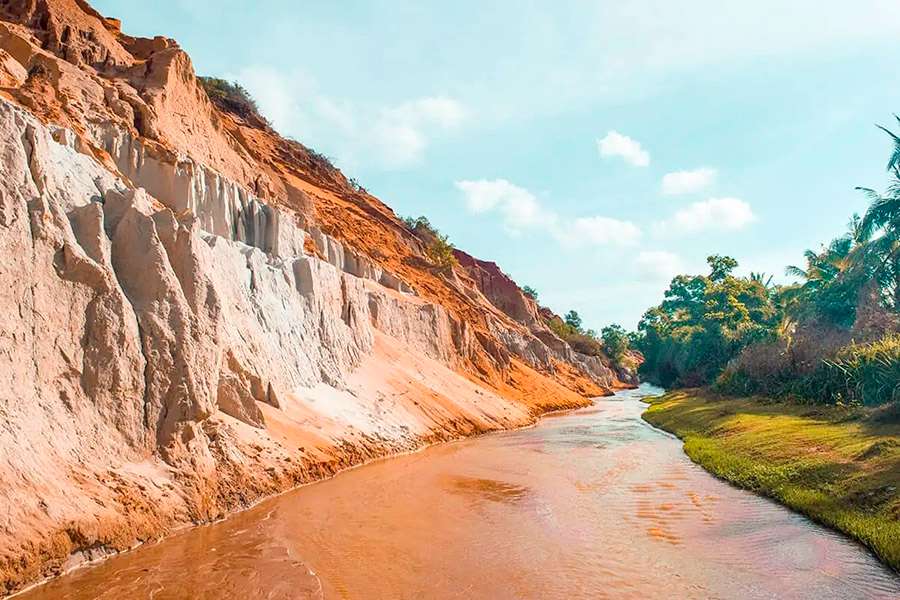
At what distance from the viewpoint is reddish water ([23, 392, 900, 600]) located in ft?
27.5

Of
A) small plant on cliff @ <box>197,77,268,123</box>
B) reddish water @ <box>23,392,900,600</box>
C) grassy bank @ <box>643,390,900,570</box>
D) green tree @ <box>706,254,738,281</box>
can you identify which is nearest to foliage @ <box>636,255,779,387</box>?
green tree @ <box>706,254,738,281</box>

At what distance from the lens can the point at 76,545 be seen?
8703 millimetres

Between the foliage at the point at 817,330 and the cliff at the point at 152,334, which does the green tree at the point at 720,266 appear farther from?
the cliff at the point at 152,334

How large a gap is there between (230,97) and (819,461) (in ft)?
215

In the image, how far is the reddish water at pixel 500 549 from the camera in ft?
27.5

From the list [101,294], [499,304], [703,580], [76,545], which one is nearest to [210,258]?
[101,294]

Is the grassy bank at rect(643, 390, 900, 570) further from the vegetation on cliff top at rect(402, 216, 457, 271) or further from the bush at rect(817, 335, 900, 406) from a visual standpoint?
the vegetation on cliff top at rect(402, 216, 457, 271)

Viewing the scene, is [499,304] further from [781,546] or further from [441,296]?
[781,546]

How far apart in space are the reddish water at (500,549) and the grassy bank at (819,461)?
1.50 feet

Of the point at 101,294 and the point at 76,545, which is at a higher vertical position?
the point at 101,294

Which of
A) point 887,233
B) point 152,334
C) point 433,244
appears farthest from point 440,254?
point 152,334

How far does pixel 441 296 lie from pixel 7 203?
4610cm

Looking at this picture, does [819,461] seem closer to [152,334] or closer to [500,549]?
[500,549]

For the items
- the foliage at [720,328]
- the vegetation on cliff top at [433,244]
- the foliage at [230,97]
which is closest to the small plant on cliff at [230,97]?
the foliage at [230,97]
